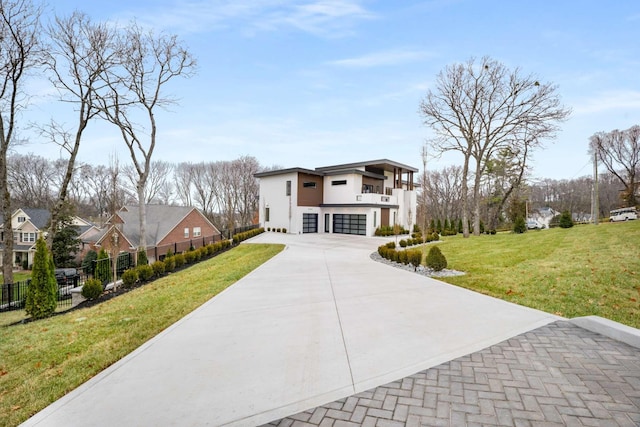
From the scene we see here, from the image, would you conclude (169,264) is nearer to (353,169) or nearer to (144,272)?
(144,272)

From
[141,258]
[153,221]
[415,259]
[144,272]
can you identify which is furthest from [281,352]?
[153,221]

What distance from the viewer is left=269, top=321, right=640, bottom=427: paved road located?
9.21ft

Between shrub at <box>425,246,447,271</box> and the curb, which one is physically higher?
shrub at <box>425,246,447,271</box>

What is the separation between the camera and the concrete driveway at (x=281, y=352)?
3057 millimetres

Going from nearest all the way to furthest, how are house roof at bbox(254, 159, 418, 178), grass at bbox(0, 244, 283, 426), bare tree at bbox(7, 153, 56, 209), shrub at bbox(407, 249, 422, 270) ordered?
grass at bbox(0, 244, 283, 426), shrub at bbox(407, 249, 422, 270), house roof at bbox(254, 159, 418, 178), bare tree at bbox(7, 153, 56, 209)

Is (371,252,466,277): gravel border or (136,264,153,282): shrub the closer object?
(371,252,466,277): gravel border

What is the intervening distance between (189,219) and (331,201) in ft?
46.4

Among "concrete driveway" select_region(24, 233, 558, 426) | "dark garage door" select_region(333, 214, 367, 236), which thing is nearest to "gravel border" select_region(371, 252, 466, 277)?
"concrete driveway" select_region(24, 233, 558, 426)

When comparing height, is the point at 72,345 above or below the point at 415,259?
below

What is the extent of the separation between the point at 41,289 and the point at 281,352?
341 inches

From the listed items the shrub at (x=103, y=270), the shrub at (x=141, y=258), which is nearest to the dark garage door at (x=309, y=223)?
the shrub at (x=141, y=258)

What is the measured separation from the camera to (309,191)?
91.2ft

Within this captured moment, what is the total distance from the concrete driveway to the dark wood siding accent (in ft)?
64.4

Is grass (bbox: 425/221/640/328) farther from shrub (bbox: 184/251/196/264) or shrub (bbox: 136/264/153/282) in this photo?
shrub (bbox: 184/251/196/264)
